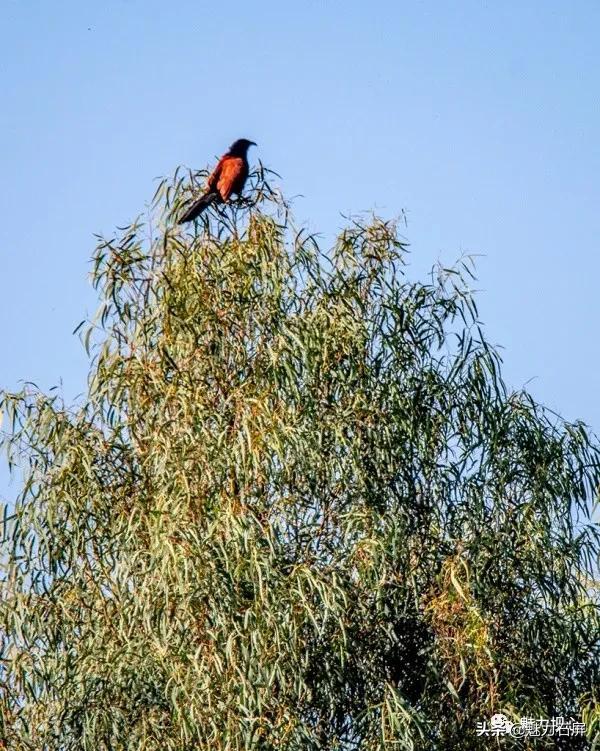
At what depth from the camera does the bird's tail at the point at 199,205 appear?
23.7ft

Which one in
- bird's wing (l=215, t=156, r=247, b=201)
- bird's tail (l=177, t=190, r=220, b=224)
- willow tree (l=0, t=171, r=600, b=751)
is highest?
bird's wing (l=215, t=156, r=247, b=201)

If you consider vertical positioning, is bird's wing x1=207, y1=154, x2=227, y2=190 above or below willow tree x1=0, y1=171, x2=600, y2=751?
above

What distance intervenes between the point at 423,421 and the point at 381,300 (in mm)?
592

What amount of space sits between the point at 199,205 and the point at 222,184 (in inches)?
5.9

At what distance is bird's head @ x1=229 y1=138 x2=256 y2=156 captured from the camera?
7.53 m

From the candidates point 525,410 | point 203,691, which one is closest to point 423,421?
point 525,410

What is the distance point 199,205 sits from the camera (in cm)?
723

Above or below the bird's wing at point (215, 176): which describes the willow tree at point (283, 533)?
below

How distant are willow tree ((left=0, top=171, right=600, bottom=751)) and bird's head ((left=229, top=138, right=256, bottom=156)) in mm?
341

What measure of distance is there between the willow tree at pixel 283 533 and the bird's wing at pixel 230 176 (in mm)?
108

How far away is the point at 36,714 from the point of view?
6492 mm

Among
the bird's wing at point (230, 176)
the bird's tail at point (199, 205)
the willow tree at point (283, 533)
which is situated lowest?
the willow tree at point (283, 533)

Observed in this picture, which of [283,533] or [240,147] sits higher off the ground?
[240,147]

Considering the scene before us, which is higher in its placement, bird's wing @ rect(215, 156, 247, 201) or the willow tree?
bird's wing @ rect(215, 156, 247, 201)
